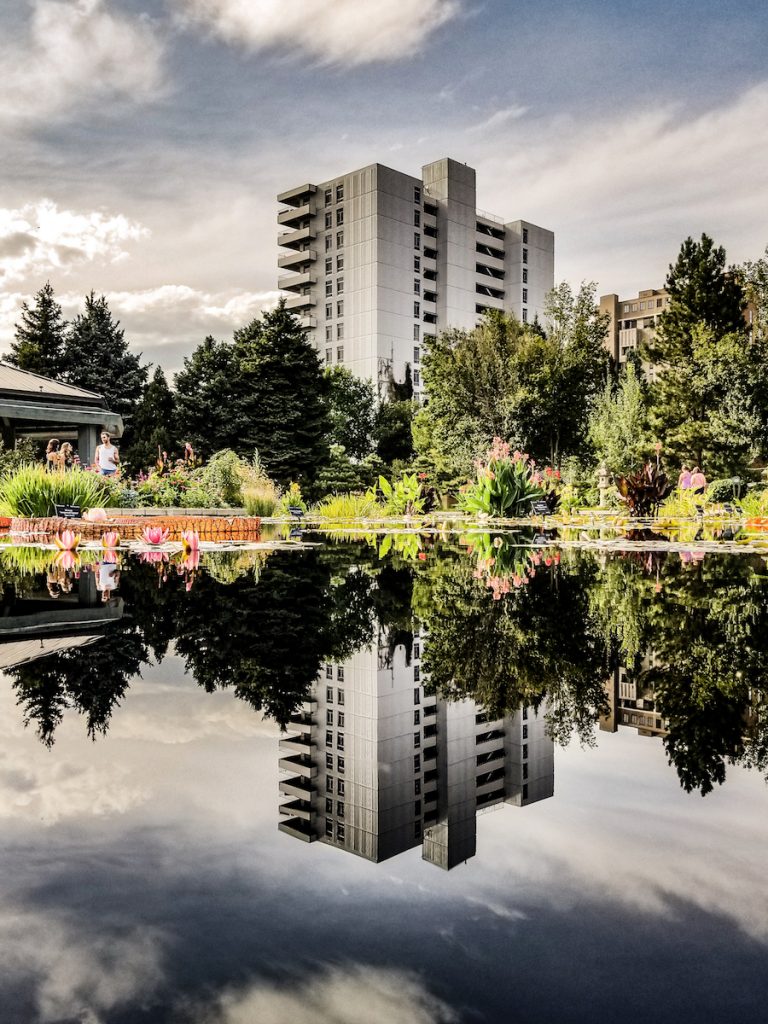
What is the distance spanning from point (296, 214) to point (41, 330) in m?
27.0

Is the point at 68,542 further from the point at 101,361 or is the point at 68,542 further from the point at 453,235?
the point at 453,235

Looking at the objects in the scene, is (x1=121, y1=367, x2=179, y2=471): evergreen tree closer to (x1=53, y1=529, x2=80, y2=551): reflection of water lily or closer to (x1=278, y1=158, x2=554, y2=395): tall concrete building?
(x1=278, y1=158, x2=554, y2=395): tall concrete building

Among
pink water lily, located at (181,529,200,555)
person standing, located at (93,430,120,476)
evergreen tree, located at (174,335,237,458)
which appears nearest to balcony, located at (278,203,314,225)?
evergreen tree, located at (174,335,237,458)

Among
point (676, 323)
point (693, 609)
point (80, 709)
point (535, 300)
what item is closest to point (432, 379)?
point (676, 323)

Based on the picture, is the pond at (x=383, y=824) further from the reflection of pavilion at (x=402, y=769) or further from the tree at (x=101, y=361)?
the tree at (x=101, y=361)

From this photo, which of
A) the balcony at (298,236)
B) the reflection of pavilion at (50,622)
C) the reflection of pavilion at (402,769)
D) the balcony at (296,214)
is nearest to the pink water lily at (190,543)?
the reflection of pavilion at (50,622)

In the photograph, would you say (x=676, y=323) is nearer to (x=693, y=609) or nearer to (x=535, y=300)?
(x=693, y=609)

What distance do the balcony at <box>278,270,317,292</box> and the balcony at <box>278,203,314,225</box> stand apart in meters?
4.53

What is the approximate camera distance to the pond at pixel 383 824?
1109mm

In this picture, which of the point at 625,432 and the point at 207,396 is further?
the point at 207,396

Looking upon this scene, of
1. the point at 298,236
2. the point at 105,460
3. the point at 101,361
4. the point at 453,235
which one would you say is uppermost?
the point at 453,235

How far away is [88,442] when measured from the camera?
22.2 metres

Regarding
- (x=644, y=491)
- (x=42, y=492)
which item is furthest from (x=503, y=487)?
(x=42, y=492)

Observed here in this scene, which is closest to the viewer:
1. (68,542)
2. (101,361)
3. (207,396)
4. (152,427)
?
(68,542)
